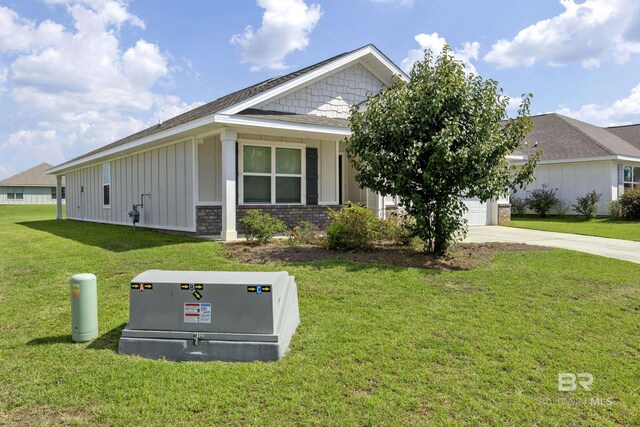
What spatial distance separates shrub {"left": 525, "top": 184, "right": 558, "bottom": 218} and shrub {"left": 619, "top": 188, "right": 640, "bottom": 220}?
305 centimetres

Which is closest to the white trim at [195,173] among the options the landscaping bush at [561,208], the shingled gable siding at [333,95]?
the shingled gable siding at [333,95]

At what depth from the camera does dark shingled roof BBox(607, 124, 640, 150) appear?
26.1m

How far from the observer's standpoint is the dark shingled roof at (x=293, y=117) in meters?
11.6

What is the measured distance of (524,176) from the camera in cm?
856

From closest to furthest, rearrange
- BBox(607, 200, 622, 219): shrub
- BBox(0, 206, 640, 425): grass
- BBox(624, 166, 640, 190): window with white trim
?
BBox(0, 206, 640, 425): grass < BBox(607, 200, 622, 219): shrub < BBox(624, 166, 640, 190): window with white trim

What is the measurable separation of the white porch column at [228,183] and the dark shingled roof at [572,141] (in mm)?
15351

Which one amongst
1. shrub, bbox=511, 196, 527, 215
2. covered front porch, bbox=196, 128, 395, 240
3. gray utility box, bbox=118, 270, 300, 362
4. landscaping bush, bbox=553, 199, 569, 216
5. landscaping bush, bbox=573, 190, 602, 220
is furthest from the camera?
shrub, bbox=511, 196, 527, 215

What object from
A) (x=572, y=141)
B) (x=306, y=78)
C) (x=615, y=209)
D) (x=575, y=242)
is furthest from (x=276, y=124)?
(x=572, y=141)

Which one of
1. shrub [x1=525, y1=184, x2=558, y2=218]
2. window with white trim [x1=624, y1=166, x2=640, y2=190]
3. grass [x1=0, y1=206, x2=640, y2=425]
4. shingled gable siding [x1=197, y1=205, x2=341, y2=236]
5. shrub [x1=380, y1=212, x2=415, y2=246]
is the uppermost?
window with white trim [x1=624, y1=166, x2=640, y2=190]

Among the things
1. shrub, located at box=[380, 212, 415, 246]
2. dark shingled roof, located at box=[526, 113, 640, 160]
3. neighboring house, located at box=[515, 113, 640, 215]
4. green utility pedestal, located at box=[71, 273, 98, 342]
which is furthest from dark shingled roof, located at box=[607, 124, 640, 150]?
green utility pedestal, located at box=[71, 273, 98, 342]

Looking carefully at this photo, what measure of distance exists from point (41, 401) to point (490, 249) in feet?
28.6

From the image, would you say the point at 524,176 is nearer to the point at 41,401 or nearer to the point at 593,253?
the point at 593,253

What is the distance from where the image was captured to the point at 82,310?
181 inches

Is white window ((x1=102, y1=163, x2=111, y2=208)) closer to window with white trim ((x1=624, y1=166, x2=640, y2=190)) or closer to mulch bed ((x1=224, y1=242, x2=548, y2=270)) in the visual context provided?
mulch bed ((x1=224, y1=242, x2=548, y2=270))
